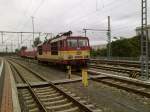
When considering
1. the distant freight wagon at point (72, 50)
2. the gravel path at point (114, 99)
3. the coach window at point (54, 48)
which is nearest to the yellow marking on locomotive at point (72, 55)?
the distant freight wagon at point (72, 50)

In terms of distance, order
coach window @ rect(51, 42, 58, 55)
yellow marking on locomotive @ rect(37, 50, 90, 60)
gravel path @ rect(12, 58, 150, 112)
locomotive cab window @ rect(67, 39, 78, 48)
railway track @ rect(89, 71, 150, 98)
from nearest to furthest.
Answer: gravel path @ rect(12, 58, 150, 112), railway track @ rect(89, 71, 150, 98), yellow marking on locomotive @ rect(37, 50, 90, 60), locomotive cab window @ rect(67, 39, 78, 48), coach window @ rect(51, 42, 58, 55)

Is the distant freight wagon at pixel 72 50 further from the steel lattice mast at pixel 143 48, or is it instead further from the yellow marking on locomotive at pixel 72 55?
the steel lattice mast at pixel 143 48

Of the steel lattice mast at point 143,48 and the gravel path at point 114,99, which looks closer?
the gravel path at point 114,99

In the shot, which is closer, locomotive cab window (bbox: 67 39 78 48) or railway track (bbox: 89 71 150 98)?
railway track (bbox: 89 71 150 98)

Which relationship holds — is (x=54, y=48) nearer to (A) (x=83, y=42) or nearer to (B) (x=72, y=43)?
→ (B) (x=72, y=43)

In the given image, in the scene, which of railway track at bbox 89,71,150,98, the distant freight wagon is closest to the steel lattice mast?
railway track at bbox 89,71,150,98

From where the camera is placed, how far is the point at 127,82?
14656mm

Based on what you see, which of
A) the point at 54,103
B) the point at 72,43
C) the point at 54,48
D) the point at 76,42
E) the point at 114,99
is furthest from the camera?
the point at 54,48

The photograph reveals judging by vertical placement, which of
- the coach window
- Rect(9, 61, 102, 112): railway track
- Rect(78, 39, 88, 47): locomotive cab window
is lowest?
Rect(9, 61, 102, 112): railway track

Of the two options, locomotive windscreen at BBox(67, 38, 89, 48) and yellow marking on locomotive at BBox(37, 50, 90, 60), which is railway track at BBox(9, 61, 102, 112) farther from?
locomotive windscreen at BBox(67, 38, 89, 48)

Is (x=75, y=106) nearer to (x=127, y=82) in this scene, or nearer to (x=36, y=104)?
(x=36, y=104)

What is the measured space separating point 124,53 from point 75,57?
3727cm

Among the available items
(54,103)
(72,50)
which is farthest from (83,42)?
(54,103)

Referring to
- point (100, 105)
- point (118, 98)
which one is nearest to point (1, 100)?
point (100, 105)
